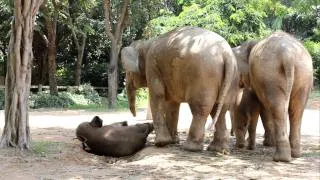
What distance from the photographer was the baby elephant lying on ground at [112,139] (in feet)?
28.9

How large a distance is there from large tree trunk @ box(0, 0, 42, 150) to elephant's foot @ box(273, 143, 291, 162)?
3818 millimetres

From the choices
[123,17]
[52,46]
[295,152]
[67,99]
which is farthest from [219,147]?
[52,46]

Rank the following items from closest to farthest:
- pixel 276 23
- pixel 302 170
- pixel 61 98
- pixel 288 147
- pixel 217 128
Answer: pixel 302 170 → pixel 288 147 → pixel 217 128 → pixel 61 98 → pixel 276 23

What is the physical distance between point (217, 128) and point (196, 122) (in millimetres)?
621

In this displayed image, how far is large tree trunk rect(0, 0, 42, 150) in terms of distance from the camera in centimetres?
795

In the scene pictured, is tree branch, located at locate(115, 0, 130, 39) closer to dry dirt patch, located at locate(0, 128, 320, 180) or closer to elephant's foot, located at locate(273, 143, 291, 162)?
dry dirt patch, located at locate(0, 128, 320, 180)

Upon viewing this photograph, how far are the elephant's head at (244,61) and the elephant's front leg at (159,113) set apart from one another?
1.65 metres

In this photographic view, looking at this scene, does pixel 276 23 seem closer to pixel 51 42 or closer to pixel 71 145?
pixel 51 42

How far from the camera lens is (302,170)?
23.8 ft

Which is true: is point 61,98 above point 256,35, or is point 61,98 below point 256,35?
below

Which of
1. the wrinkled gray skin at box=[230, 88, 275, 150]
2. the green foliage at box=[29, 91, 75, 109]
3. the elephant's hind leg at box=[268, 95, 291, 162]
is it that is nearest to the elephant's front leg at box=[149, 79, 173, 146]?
the wrinkled gray skin at box=[230, 88, 275, 150]

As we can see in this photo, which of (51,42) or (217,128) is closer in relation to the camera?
(217,128)

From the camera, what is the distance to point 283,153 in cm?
784

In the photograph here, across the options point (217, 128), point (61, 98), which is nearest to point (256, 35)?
point (61, 98)
